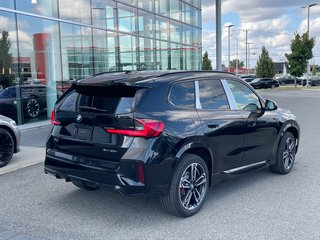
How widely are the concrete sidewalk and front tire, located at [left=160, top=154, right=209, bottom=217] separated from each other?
3.63 metres

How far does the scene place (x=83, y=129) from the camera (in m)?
4.29

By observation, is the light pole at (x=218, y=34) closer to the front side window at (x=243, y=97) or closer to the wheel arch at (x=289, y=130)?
the wheel arch at (x=289, y=130)

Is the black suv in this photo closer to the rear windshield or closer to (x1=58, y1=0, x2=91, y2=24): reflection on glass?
the rear windshield

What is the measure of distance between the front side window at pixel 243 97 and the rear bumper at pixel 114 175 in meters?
1.88

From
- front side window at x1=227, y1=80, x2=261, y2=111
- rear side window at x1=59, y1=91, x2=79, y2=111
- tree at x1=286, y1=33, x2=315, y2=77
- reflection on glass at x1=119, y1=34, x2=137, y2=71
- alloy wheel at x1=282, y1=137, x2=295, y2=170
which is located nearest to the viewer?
rear side window at x1=59, y1=91, x2=79, y2=111

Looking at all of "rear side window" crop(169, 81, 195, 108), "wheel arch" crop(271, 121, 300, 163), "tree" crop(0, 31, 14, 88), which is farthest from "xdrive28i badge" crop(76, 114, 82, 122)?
"tree" crop(0, 31, 14, 88)

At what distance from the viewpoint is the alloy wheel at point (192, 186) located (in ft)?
14.2

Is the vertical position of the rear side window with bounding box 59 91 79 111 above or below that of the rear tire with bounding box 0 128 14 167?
above

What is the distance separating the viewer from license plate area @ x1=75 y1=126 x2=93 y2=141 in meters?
4.23

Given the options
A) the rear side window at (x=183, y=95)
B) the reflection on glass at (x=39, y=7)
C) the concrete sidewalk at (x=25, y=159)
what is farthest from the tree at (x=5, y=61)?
the rear side window at (x=183, y=95)

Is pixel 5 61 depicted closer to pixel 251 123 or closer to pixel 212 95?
pixel 212 95

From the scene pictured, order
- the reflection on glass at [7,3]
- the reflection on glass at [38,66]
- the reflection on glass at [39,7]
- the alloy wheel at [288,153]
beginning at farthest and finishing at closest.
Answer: the reflection on glass at [38,66] < the reflection on glass at [39,7] < the reflection on glass at [7,3] < the alloy wheel at [288,153]

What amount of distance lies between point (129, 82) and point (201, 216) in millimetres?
1834

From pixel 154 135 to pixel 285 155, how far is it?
312 centimetres
